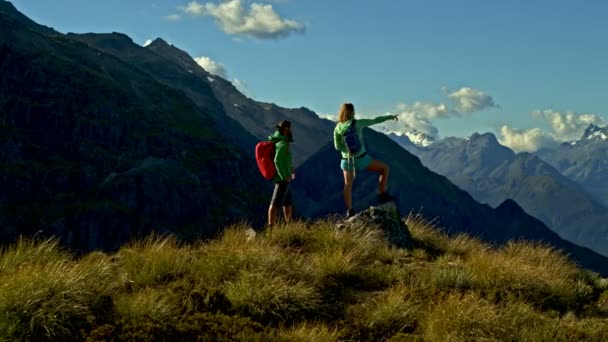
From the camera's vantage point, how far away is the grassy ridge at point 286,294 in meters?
8.30

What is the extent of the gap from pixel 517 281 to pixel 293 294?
4652mm

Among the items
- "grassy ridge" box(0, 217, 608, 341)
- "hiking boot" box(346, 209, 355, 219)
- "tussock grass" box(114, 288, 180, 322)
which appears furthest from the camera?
"hiking boot" box(346, 209, 355, 219)

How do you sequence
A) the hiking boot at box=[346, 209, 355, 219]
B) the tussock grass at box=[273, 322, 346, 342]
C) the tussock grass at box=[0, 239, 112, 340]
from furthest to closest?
the hiking boot at box=[346, 209, 355, 219] < the tussock grass at box=[273, 322, 346, 342] < the tussock grass at box=[0, 239, 112, 340]

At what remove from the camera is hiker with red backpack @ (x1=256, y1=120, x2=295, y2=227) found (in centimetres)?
1588

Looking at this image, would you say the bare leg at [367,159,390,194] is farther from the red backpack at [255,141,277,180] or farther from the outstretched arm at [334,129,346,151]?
the red backpack at [255,141,277,180]

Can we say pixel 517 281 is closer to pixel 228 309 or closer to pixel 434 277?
pixel 434 277

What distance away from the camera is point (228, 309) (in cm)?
948

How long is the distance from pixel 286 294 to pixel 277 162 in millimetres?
6541

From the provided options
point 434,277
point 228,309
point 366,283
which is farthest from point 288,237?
point 228,309

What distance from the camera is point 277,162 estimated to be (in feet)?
52.1

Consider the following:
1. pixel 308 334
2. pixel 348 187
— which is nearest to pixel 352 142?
pixel 348 187

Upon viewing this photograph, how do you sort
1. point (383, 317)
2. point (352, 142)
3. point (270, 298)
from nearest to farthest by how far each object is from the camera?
1. point (270, 298)
2. point (383, 317)
3. point (352, 142)

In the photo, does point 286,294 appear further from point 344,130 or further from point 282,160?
point 344,130

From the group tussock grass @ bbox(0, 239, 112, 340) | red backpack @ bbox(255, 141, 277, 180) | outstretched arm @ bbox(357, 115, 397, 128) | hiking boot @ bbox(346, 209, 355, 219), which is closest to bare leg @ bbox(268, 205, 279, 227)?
red backpack @ bbox(255, 141, 277, 180)
